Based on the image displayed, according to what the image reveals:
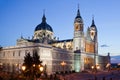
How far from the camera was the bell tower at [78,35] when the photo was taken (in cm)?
7175

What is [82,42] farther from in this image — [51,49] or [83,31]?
[51,49]

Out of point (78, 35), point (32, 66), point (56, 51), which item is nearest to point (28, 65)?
point (32, 66)

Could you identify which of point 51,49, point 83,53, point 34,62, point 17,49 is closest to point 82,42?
point 83,53

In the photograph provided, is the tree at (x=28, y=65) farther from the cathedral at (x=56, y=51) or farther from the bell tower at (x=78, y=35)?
the bell tower at (x=78, y=35)

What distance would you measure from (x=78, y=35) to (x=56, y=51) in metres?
14.7

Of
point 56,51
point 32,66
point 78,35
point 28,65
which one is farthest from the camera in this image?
point 78,35

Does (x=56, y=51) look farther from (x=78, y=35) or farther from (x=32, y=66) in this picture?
(x=32, y=66)

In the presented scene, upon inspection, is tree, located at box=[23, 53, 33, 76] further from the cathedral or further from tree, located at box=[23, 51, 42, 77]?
the cathedral

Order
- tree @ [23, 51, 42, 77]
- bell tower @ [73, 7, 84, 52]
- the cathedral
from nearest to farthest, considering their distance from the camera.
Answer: tree @ [23, 51, 42, 77] < the cathedral < bell tower @ [73, 7, 84, 52]

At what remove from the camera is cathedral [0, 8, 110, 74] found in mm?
57000

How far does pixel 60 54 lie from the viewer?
207 ft

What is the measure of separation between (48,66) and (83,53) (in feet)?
64.3

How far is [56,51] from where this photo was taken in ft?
200

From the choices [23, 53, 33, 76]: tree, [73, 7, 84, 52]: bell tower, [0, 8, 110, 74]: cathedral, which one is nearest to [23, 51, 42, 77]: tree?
[23, 53, 33, 76]: tree
